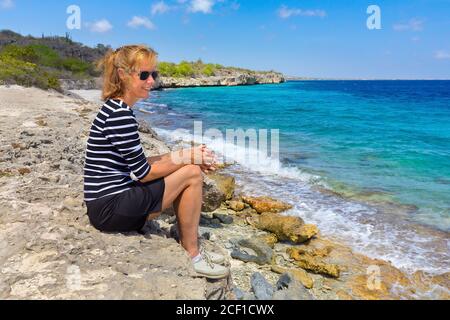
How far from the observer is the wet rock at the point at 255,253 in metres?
6.27

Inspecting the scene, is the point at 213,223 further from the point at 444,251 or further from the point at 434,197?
the point at 434,197

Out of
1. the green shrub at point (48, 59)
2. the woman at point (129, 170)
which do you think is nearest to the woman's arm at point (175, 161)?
the woman at point (129, 170)

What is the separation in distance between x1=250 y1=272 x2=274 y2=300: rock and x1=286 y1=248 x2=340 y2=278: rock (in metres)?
1.16

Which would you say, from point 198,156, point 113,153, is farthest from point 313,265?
point 113,153

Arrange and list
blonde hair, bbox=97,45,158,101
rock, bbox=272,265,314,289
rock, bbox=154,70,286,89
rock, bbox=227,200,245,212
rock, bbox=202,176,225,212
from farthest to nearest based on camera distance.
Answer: rock, bbox=154,70,286,89 < rock, bbox=227,200,245,212 < rock, bbox=202,176,225,212 < rock, bbox=272,265,314,289 < blonde hair, bbox=97,45,158,101

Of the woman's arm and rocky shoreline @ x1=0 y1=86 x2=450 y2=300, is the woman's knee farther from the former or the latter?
rocky shoreline @ x1=0 y1=86 x2=450 y2=300

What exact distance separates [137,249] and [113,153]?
34.7 inches

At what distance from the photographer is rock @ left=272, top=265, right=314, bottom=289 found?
5.76m

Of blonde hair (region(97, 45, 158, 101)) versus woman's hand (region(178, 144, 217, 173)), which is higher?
blonde hair (region(97, 45, 158, 101))

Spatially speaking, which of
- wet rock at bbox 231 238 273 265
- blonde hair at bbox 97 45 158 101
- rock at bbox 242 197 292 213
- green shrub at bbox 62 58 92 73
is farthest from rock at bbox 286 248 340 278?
green shrub at bbox 62 58 92 73

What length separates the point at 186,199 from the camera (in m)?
3.60

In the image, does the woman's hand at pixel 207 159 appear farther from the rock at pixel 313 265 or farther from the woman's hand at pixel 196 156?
the rock at pixel 313 265

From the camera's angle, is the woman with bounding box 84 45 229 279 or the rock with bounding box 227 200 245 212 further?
the rock with bounding box 227 200 245 212
